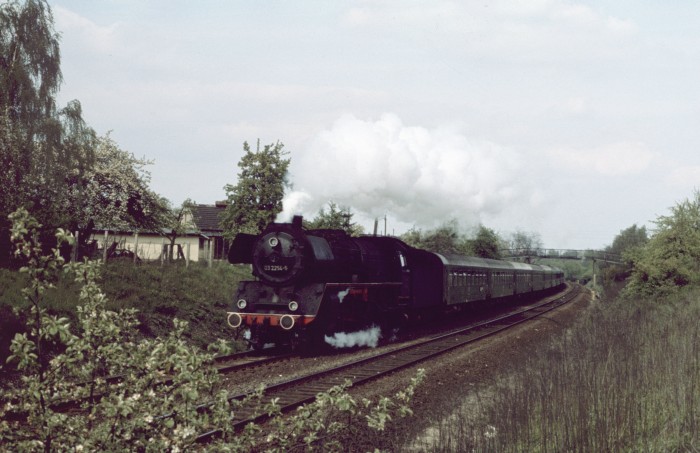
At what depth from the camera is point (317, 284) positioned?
1425 cm

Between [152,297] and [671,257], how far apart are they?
56.7ft

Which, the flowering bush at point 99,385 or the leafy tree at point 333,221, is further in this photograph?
the leafy tree at point 333,221

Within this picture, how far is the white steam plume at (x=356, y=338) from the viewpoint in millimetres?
15836

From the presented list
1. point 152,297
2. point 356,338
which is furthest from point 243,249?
point 152,297

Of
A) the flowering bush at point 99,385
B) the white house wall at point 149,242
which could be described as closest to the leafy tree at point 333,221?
the white house wall at point 149,242

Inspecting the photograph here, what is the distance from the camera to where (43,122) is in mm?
24328

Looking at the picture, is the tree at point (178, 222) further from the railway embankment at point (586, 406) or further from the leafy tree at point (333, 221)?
the railway embankment at point (586, 406)

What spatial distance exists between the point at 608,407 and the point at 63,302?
12650 mm

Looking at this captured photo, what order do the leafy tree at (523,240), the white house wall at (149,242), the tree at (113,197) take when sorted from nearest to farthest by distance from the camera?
1. the tree at (113,197)
2. the white house wall at (149,242)
3. the leafy tree at (523,240)

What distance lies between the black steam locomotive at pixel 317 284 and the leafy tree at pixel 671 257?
28.9 ft

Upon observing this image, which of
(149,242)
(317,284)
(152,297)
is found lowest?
(152,297)

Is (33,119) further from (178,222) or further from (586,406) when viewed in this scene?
(586,406)

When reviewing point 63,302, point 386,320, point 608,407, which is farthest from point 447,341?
point 608,407

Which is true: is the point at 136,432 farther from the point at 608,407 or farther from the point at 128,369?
the point at 608,407
